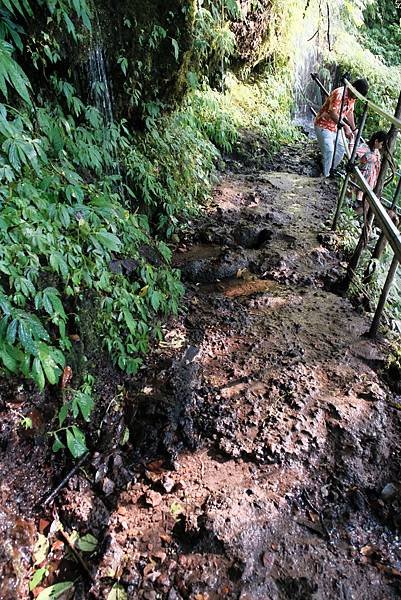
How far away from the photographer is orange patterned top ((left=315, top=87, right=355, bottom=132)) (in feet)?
20.2

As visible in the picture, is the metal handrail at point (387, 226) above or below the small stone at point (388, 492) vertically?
above

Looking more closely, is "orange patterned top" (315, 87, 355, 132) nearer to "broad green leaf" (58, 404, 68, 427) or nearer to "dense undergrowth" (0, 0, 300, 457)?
"dense undergrowth" (0, 0, 300, 457)

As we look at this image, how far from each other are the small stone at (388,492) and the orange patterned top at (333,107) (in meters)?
5.19

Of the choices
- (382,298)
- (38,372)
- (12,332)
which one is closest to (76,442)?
(38,372)

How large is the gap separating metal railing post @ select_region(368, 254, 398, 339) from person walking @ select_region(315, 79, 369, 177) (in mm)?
3646

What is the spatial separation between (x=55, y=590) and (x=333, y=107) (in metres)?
6.43

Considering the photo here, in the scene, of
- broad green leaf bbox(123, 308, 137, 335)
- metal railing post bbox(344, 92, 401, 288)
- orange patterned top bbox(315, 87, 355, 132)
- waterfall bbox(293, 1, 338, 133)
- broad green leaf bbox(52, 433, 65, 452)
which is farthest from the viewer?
waterfall bbox(293, 1, 338, 133)

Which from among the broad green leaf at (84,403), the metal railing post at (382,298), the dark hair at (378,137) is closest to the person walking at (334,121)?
the dark hair at (378,137)

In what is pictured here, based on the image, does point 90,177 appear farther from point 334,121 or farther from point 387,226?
point 334,121

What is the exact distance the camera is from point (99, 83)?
13.5ft

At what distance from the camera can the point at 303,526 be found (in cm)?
228

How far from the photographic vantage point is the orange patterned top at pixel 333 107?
616 cm

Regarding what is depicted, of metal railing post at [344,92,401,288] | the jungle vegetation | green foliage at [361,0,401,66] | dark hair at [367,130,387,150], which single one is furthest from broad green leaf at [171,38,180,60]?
green foliage at [361,0,401,66]

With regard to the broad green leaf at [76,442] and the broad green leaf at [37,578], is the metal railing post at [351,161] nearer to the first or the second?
the broad green leaf at [76,442]
